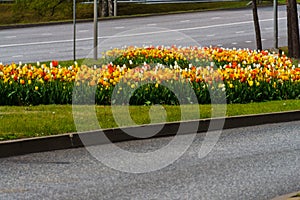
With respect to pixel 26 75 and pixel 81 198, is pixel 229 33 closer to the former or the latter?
pixel 26 75

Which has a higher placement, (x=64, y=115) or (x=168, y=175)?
(x=64, y=115)

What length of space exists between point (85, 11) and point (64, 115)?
3864 cm

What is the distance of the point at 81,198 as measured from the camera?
1051cm

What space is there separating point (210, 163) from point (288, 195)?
8.20ft

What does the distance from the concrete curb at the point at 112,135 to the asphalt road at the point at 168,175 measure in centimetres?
16

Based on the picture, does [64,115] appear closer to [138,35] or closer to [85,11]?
[138,35]

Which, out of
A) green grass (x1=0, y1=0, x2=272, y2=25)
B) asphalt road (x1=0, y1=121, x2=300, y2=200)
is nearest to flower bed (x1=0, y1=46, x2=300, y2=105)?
asphalt road (x1=0, y1=121, x2=300, y2=200)

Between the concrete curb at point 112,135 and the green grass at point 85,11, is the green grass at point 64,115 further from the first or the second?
the green grass at point 85,11

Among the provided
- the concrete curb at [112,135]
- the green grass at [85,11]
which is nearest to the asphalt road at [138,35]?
the green grass at [85,11]

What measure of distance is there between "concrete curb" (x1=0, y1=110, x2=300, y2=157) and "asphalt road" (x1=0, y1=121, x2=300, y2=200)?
16cm

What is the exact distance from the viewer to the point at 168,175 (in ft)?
39.2

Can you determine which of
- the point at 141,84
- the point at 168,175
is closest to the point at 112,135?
the point at 168,175

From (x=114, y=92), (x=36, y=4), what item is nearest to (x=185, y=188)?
(x=114, y=92)

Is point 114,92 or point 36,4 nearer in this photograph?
point 114,92
